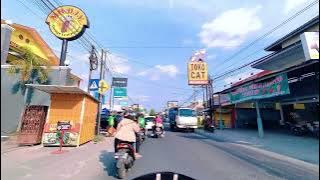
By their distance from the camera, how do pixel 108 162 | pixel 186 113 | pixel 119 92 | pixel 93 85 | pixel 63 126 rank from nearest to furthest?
pixel 108 162 → pixel 63 126 → pixel 93 85 → pixel 186 113 → pixel 119 92

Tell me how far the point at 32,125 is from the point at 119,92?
64.0 feet

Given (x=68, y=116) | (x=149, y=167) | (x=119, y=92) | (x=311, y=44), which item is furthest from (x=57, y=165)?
(x=119, y=92)

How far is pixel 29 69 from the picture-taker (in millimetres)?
16188

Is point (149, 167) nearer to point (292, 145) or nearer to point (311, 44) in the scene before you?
point (292, 145)

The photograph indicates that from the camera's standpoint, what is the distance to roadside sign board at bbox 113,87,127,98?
3238 cm

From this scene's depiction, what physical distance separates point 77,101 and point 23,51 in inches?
172

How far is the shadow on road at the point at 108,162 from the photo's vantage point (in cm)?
808

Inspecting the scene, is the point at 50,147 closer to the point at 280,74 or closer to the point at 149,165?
the point at 149,165

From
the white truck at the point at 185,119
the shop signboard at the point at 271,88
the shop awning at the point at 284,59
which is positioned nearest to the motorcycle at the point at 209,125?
the white truck at the point at 185,119

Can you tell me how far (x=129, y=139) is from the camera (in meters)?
7.86

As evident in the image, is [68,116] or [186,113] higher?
[186,113]

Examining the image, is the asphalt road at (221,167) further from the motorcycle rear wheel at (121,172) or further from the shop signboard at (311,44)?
the shop signboard at (311,44)

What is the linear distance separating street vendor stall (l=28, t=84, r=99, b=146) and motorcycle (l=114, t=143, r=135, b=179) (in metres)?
5.99

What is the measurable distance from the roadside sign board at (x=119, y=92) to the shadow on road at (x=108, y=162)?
20.4 meters
